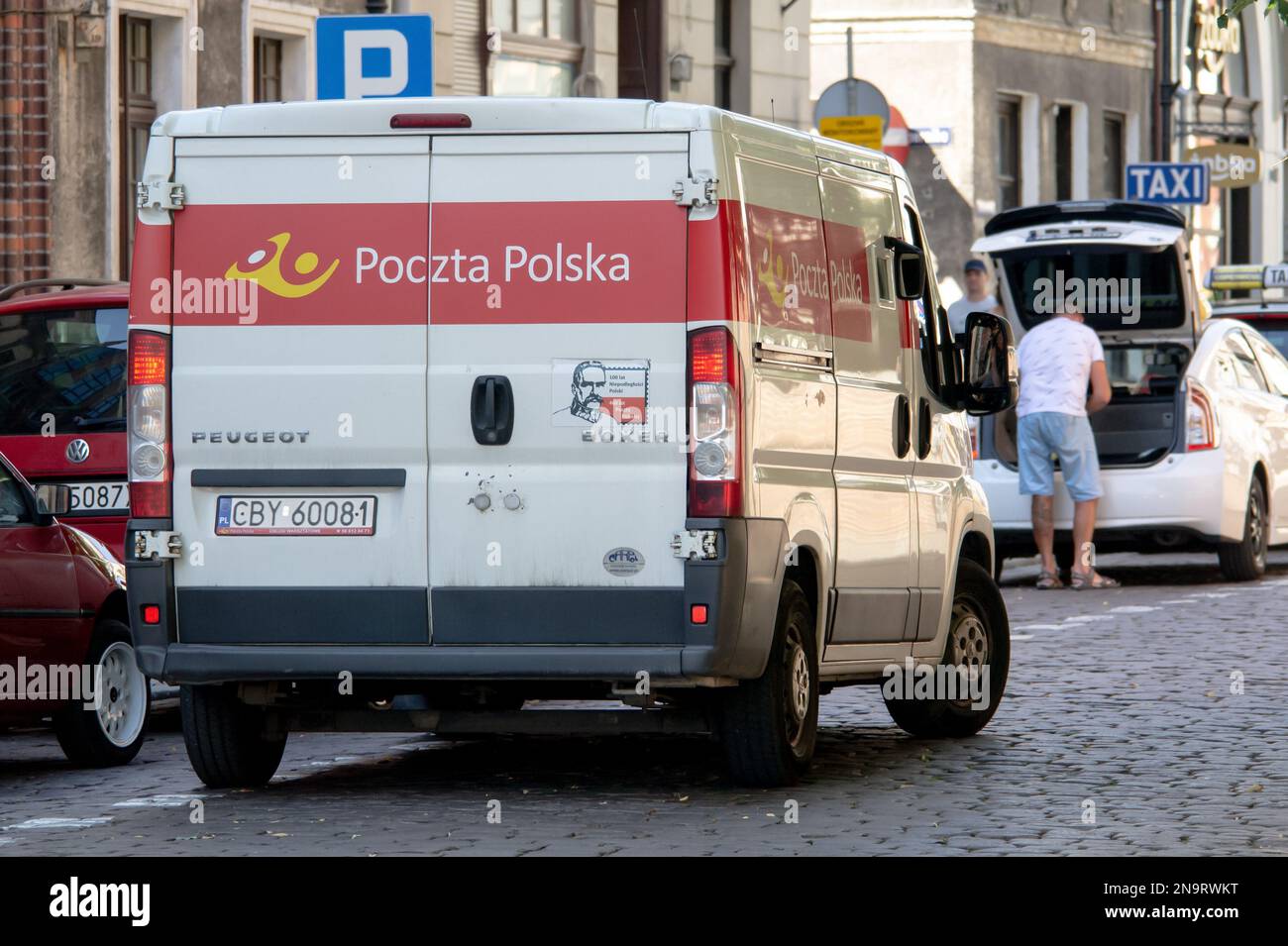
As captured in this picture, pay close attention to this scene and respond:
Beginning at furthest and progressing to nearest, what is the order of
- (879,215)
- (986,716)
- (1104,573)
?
(1104,573) → (986,716) → (879,215)

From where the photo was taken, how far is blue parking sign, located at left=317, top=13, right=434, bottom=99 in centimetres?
1638

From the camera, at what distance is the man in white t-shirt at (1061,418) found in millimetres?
19719

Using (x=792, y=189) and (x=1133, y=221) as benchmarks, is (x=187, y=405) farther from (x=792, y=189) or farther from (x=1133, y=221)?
(x=1133, y=221)

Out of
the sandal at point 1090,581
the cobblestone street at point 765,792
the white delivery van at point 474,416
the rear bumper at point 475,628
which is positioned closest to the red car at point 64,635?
the cobblestone street at point 765,792

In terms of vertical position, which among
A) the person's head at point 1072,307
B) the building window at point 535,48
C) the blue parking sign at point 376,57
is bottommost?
the person's head at point 1072,307

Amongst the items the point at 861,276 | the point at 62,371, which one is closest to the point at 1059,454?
the point at 62,371

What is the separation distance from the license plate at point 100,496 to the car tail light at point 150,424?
2.90 m

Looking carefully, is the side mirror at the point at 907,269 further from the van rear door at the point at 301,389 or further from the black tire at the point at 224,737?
the black tire at the point at 224,737

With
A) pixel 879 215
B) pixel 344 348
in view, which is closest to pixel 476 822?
pixel 344 348

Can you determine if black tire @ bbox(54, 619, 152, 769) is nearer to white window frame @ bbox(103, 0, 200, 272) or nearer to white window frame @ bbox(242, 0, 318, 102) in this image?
white window frame @ bbox(103, 0, 200, 272)

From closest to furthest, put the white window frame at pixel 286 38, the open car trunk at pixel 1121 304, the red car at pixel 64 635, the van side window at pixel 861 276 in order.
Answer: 1. the van side window at pixel 861 276
2. the red car at pixel 64 635
3. the open car trunk at pixel 1121 304
4. the white window frame at pixel 286 38

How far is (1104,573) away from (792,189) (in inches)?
499

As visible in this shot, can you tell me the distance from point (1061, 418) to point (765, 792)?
1023 cm

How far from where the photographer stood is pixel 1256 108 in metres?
53.3
